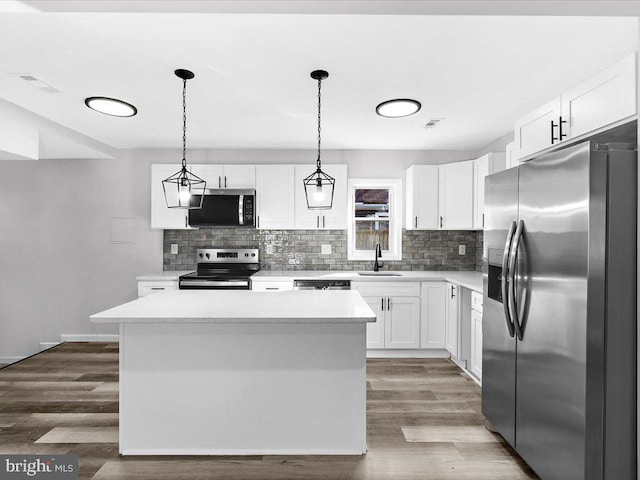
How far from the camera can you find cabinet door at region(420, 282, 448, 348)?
433 cm

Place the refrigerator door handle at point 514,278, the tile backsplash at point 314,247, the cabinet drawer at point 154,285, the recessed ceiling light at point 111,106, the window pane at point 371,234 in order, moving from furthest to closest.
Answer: the window pane at point 371,234
the tile backsplash at point 314,247
the cabinet drawer at point 154,285
the recessed ceiling light at point 111,106
the refrigerator door handle at point 514,278

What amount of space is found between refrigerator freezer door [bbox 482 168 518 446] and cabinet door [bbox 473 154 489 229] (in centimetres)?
139

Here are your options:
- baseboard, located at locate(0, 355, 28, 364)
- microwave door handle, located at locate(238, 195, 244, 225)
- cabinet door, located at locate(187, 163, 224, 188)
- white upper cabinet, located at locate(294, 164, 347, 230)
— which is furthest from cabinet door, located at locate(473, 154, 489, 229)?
baseboard, located at locate(0, 355, 28, 364)

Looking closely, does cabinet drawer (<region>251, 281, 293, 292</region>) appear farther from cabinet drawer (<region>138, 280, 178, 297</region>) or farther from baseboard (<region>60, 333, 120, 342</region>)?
baseboard (<region>60, 333, 120, 342</region>)

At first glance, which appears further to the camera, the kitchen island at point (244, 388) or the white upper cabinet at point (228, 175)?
the white upper cabinet at point (228, 175)

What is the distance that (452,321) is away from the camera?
416 cm

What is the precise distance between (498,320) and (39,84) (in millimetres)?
3458

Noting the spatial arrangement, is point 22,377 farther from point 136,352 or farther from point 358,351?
point 358,351

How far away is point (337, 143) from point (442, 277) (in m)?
1.84

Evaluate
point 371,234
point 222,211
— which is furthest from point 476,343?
point 222,211

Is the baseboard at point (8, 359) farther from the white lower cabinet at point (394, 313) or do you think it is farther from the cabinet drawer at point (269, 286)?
the white lower cabinet at point (394, 313)

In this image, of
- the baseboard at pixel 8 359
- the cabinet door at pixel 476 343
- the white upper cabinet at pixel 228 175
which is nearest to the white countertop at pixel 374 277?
the cabinet door at pixel 476 343

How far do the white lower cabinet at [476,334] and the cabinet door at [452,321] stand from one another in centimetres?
37

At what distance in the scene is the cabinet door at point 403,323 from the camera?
4.33 meters
